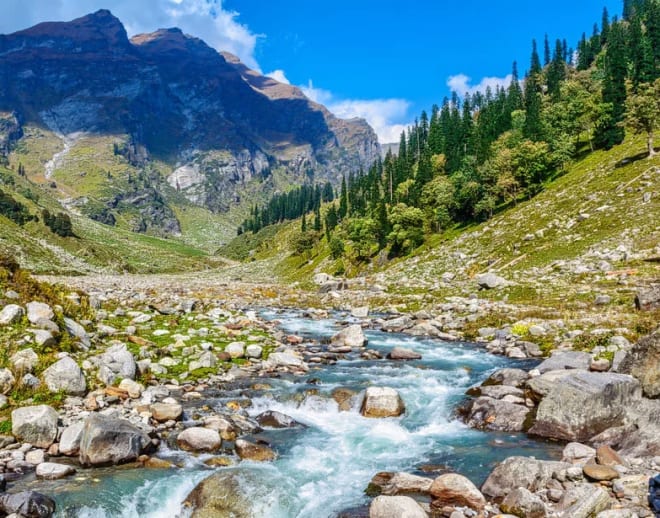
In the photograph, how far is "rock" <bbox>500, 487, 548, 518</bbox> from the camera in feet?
28.8

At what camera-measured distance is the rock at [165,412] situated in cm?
1407

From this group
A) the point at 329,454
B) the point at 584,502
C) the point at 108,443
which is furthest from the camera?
A: the point at 329,454

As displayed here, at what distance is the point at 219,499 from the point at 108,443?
3612 mm

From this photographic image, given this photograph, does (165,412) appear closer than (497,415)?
Yes

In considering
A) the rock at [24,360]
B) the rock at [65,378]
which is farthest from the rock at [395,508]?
the rock at [24,360]

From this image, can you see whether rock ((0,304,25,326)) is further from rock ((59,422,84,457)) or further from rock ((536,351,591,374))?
rock ((536,351,591,374))

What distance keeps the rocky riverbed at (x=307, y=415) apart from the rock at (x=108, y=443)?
0.12 ft

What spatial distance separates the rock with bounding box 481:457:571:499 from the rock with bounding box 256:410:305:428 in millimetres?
6741

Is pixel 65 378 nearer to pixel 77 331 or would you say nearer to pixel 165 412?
pixel 165 412

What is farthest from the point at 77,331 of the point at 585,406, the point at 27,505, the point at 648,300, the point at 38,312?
the point at 648,300

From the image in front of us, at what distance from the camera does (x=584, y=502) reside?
835 cm

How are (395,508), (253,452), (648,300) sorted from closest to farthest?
(395,508), (253,452), (648,300)

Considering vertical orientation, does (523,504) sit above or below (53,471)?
below

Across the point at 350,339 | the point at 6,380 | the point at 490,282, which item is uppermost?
the point at 490,282
